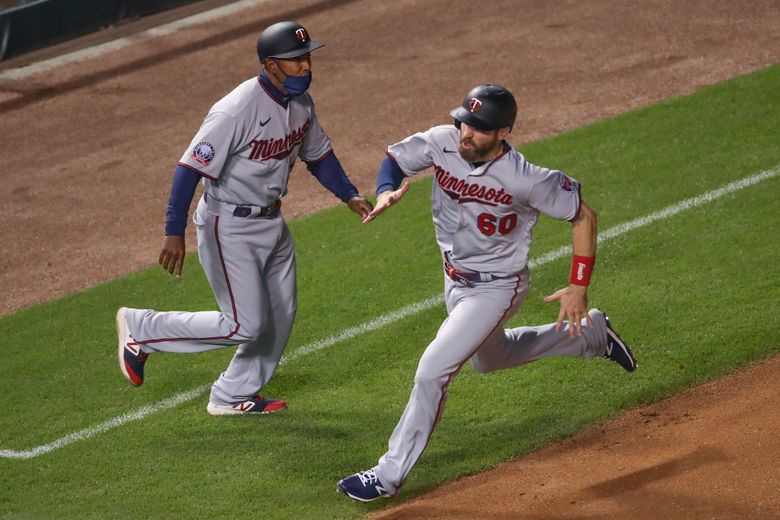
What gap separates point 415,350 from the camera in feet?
22.0

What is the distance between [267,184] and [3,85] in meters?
7.46

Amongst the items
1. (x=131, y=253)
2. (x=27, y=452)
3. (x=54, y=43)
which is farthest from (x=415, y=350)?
(x=54, y=43)

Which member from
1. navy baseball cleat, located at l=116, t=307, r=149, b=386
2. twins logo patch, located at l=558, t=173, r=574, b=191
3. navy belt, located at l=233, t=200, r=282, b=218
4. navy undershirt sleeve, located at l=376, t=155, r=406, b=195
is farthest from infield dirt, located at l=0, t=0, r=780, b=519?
navy baseball cleat, located at l=116, t=307, r=149, b=386

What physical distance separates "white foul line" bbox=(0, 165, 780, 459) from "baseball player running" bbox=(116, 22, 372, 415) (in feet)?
1.00

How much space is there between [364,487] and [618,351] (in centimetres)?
152

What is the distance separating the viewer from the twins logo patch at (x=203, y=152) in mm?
5621

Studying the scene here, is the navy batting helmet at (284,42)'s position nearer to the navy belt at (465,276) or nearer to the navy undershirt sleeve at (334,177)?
the navy undershirt sleeve at (334,177)

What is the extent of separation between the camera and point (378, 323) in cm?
707

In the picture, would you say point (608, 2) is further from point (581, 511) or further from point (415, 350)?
point (581, 511)

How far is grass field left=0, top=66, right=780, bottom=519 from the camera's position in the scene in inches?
220

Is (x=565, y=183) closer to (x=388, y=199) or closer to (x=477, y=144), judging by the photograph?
(x=477, y=144)

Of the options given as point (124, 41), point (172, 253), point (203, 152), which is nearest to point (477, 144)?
point (203, 152)

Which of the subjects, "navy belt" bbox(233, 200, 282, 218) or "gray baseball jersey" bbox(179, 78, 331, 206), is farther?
"navy belt" bbox(233, 200, 282, 218)

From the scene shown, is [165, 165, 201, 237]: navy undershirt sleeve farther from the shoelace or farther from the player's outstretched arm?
the player's outstretched arm
